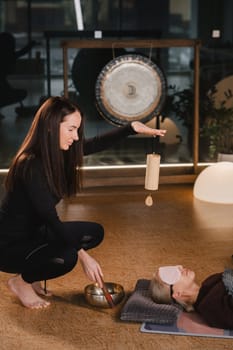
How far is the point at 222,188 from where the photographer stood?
4.78 m

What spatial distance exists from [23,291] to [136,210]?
1584 mm

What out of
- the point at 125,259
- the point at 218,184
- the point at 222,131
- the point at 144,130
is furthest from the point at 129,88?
the point at 144,130

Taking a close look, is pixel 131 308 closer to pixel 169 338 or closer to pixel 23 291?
pixel 169 338

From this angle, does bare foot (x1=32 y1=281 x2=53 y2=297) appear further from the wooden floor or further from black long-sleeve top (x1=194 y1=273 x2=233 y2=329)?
black long-sleeve top (x1=194 y1=273 x2=233 y2=329)

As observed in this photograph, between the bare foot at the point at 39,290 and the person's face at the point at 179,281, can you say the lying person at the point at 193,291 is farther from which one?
the bare foot at the point at 39,290

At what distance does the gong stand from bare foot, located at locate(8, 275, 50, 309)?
2185 mm

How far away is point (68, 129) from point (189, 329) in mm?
888

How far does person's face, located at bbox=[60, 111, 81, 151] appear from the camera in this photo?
300cm

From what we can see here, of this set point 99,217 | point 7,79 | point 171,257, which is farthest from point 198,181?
point 7,79

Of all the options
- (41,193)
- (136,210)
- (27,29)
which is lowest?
(136,210)

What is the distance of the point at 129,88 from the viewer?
525cm

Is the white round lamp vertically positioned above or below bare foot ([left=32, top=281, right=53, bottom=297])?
above

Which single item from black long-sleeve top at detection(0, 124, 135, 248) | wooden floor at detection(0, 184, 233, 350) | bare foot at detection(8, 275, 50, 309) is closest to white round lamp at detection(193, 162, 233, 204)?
wooden floor at detection(0, 184, 233, 350)

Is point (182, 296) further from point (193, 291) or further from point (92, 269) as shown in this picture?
point (92, 269)
